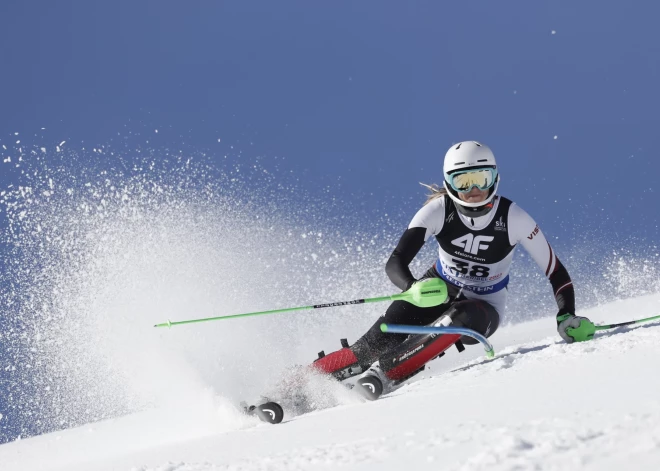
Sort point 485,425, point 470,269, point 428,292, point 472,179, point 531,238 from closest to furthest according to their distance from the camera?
1. point 485,425
2. point 428,292
3. point 472,179
4. point 531,238
5. point 470,269

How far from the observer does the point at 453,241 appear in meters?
5.39

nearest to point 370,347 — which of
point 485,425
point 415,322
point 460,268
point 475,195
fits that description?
point 415,322

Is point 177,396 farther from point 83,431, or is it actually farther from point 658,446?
point 658,446

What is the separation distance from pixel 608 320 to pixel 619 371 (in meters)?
4.32

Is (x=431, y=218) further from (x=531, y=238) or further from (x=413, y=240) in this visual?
(x=531, y=238)

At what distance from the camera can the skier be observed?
4.98 m

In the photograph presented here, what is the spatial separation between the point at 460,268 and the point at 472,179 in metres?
0.75

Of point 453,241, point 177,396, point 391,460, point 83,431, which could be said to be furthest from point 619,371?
point 83,431

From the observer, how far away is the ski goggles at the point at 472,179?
5098mm

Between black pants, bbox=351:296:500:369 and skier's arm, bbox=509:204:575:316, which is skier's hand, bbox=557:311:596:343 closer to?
skier's arm, bbox=509:204:575:316

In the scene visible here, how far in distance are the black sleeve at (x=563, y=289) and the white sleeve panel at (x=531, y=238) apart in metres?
0.04

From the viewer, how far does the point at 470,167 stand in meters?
5.08

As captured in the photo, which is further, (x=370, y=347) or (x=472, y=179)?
(x=370, y=347)

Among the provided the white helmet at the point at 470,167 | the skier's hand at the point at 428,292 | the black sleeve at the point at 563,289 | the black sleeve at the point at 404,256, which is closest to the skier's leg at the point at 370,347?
the black sleeve at the point at 404,256
